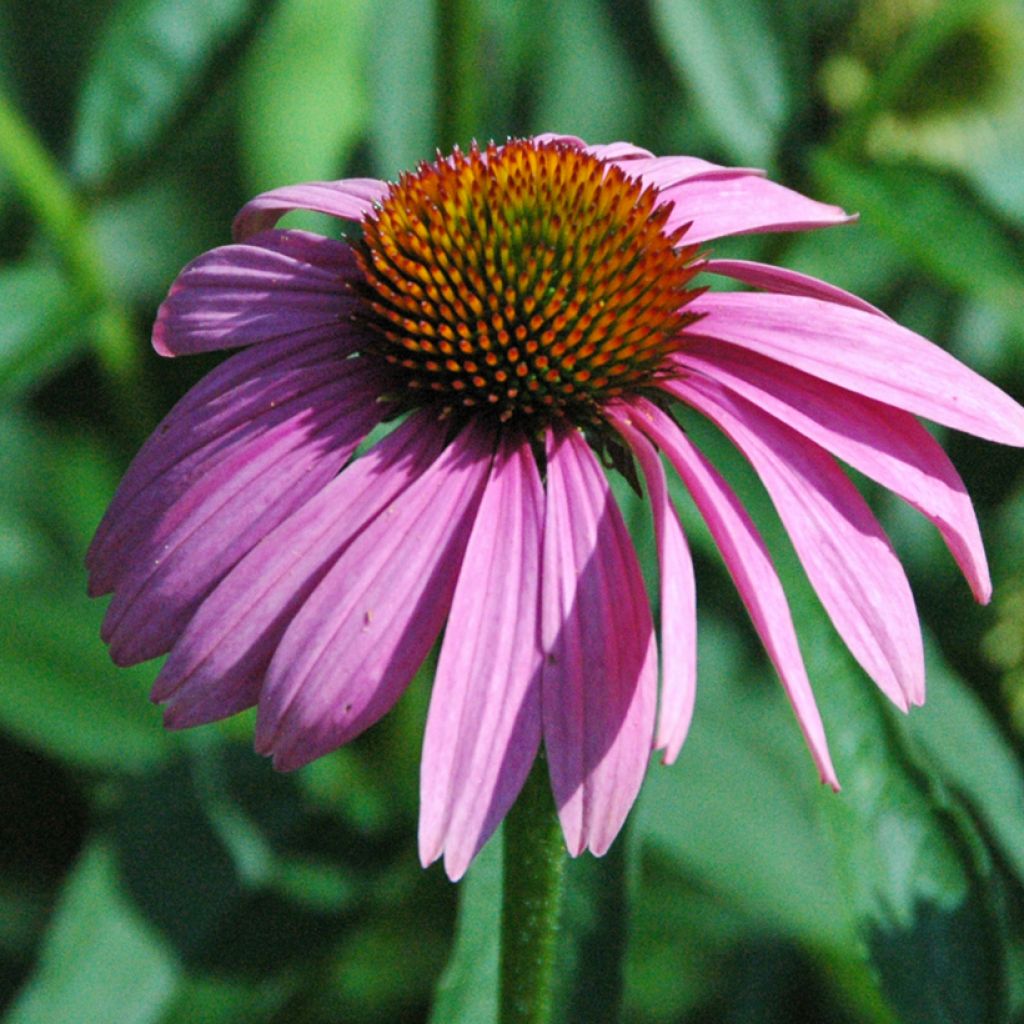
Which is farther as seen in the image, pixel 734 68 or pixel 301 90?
pixel 301 90

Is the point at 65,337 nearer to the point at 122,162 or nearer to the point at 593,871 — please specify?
the point at 122,162

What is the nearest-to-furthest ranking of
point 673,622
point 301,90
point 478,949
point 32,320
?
point 673,622, point 478,949, point 32,320, point 301,90

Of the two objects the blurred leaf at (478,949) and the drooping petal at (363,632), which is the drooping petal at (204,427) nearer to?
the drooping petal at (363,632)

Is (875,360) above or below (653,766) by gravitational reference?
above

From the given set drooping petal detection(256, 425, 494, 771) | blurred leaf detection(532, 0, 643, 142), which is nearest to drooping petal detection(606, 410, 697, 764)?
drooping petal detection(256, 425, 494, 771)

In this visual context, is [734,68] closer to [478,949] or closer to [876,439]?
[876,439]

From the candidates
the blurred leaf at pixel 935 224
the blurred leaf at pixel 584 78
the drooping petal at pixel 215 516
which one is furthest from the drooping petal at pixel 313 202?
the blurred leaf at pixel 584 78

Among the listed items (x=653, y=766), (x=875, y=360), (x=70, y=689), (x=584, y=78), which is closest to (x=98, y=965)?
(x=70, y=689)

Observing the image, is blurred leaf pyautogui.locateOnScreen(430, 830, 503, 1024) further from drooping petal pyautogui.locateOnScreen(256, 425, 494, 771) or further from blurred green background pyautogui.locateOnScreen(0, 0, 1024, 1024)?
drooping petal pyautogui.locateOnScreen(256, 425, 494, 771)
